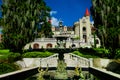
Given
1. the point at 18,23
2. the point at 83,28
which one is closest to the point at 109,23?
the point at 18,23

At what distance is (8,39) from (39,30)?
7.29m

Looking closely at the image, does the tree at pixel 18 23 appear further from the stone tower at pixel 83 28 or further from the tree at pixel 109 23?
the stone tower at pixel 83 28

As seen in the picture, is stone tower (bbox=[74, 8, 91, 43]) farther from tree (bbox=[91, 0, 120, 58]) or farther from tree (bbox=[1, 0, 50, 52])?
tree (bbox=[91, 0, 120, 58])

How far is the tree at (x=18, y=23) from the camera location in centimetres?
3372

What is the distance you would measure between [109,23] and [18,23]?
39.3 ft

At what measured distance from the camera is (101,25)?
32.0 meters

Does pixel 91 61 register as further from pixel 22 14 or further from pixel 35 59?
pixel 22 14

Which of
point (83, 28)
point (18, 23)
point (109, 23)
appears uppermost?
point (83, 28)

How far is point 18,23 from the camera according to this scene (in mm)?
33719

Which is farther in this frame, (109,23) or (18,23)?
(18,23)

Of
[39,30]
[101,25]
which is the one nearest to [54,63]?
[101,25]

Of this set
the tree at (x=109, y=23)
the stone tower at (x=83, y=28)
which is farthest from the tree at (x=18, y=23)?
the stone tower at (x=83, y=28)

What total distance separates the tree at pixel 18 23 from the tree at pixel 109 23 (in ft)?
29.7

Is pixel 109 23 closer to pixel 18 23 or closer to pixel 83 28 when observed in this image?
pixel 18 23
